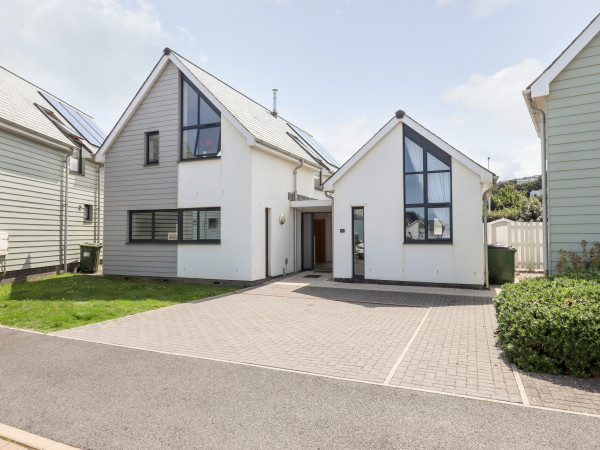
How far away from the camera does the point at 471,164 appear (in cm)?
1174

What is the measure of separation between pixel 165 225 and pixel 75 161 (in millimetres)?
6384

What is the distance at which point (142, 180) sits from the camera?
587 inches

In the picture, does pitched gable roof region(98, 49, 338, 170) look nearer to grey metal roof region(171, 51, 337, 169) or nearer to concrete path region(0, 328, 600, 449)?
grey metal roof region(171, 51, 337, 169)

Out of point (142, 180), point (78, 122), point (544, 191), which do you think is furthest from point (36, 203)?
point (544, 191)

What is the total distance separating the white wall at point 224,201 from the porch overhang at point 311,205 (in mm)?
3215

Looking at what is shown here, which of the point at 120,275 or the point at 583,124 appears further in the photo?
the point at 120,275

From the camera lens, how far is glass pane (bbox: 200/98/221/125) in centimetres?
1392

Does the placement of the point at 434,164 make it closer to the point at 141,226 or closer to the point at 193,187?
the point at 193,187

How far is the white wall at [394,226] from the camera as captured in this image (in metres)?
12.0

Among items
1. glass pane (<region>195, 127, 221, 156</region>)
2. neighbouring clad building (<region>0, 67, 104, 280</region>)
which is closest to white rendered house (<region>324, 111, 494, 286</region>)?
glass pane (<region>195, 127, 221, 156</region>)

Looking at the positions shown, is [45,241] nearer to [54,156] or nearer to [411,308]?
[54,156]

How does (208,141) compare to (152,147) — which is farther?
(152,147)

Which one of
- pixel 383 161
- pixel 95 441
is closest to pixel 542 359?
pixel 95 441

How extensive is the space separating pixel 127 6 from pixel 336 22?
5626mm
